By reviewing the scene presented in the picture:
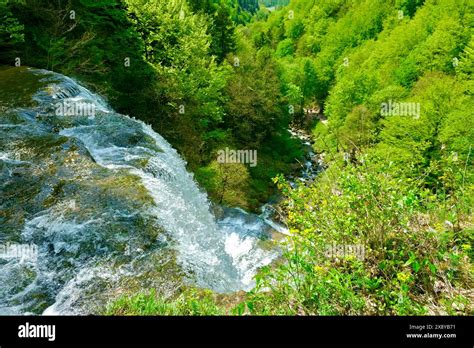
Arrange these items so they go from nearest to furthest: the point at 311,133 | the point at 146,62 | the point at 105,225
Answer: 1. the point at 105,225
2. the point at 146,62
3. the point at 311,133

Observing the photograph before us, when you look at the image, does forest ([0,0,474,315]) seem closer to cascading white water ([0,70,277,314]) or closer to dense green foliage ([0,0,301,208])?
dense green foliage ([0,0,301,208])

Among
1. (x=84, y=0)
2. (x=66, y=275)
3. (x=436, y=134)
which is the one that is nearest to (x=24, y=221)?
(x=66, y=275)

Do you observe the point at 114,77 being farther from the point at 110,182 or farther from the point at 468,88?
the point at 468,88

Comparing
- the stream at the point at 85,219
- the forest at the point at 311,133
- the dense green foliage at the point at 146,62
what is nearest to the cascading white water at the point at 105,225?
the stream at the point at 85,219

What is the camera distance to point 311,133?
2089 inches

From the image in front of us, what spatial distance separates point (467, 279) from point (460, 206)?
109cm

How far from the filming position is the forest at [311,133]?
466cm

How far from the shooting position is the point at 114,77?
78.2 feet

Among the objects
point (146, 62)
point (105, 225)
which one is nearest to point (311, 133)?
point (146, 62)

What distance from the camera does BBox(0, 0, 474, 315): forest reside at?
4.66 m

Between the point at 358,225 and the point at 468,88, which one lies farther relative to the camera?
the point at 468,88

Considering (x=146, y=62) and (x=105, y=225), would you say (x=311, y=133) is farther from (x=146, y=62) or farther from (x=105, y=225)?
(x=105, y=225)

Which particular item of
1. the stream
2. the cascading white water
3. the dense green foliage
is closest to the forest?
the dense green foliage

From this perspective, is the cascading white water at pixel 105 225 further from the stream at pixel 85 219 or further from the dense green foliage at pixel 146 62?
the dense green foliage at pixel 146 62
